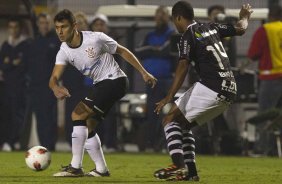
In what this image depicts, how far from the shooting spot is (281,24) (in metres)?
18.5

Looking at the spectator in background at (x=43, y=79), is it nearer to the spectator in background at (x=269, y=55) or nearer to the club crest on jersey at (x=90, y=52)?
the spectator in background at (x=269, y=55)

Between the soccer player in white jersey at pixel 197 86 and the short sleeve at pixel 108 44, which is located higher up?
the short sleeve at pixel 108 44

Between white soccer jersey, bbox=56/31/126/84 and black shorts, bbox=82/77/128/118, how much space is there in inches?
3.2

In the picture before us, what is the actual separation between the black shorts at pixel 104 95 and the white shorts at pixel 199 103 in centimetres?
116

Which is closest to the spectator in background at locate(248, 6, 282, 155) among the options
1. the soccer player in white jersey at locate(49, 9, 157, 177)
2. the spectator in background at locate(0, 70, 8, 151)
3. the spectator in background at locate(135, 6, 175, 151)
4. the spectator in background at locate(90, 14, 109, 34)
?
the spectator in background at locate(135, 6, 175, 151)

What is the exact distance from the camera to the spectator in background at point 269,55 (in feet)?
60.7

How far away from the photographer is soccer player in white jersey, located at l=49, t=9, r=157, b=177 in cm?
1282

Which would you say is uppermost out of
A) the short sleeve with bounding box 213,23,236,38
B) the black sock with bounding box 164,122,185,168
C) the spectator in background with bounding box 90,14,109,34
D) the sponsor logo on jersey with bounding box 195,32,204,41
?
the spectator in background with bounding box 90,14,109,34

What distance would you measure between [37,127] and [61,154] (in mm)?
1351

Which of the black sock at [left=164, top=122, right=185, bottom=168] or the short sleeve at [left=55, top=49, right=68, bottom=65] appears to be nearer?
the black sock at [left=164, top=122, right=185, bottom=168]

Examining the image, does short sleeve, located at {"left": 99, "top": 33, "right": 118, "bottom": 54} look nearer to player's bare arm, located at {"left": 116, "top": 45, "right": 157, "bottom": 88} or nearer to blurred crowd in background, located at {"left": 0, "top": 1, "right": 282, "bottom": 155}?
player's bare arm, located at {"left": 116, "top": 45, "right": 157, "bottom": 88}

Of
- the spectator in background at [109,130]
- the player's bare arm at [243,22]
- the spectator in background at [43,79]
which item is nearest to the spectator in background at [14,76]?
the spectator in background at [43,79]

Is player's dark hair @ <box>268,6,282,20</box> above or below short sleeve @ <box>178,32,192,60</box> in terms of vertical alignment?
above

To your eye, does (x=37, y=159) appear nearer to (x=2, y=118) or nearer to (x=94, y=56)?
(x=94, y=56)
